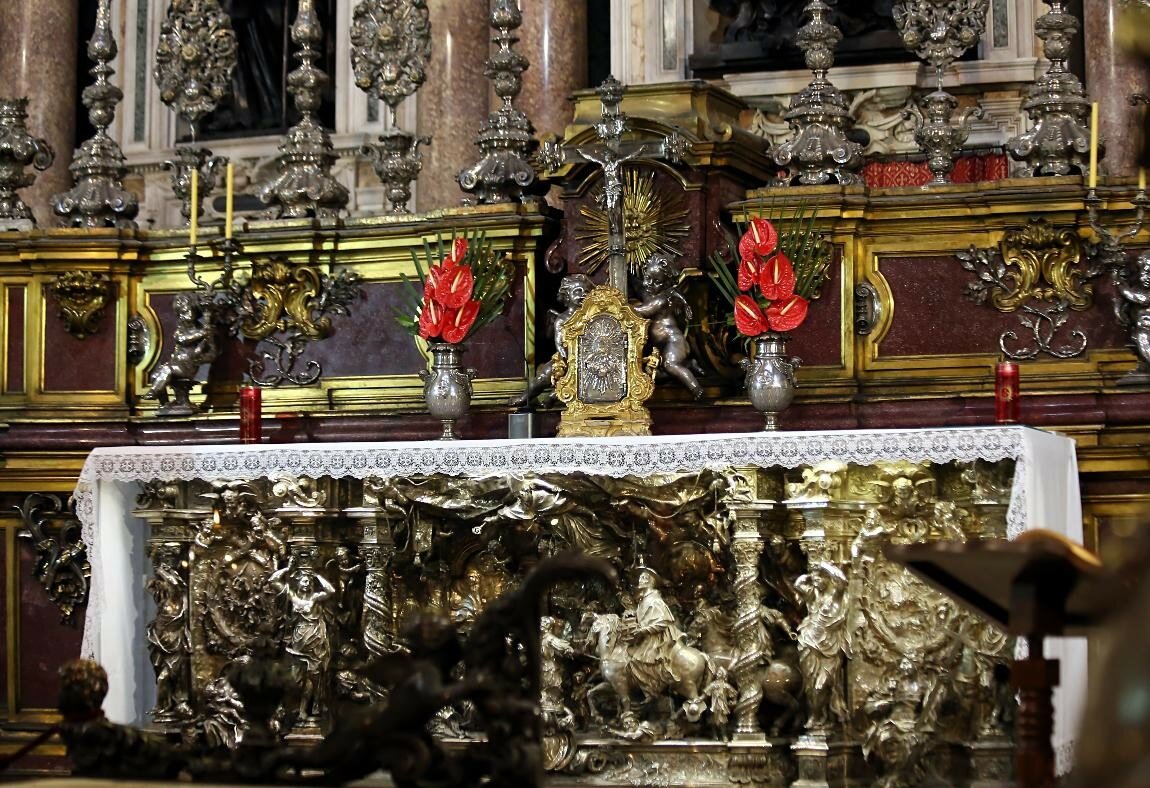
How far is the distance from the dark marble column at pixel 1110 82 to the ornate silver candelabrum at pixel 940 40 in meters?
1.66

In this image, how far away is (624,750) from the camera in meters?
7.28

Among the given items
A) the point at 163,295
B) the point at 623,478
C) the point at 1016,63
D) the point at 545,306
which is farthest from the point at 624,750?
the point at 1016,63

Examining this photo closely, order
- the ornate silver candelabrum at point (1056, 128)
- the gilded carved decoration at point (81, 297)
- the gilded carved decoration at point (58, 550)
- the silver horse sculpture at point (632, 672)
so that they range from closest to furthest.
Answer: the silver horse sculpture at point (632, 672) → the ornate silver candelabrum at point (1056, 128) → the gilded carved decoration at point (58, 550) → the gilded carved decoration at point (81, 297)

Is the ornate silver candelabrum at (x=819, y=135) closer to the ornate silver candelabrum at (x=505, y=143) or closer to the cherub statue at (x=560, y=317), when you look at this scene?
the cherub statue at (x=560, y=317)

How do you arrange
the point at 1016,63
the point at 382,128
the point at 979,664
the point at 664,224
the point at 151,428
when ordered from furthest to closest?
the point at 382,128 → the point at 1016,63 → the point at 151,428 → the point at 664,224 → the point at 979,664

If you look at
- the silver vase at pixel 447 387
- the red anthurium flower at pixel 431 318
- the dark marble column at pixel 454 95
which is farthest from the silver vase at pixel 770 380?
the dark marble column at pixel 454 95

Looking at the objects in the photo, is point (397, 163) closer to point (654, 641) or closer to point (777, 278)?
point (777, 278)

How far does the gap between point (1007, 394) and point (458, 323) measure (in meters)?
2.30

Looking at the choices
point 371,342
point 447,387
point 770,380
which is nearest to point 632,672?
point 770,380

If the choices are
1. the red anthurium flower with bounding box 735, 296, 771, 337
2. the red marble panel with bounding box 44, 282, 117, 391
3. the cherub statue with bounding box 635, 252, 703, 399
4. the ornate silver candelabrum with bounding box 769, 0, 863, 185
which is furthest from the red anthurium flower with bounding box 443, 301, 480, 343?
the red marble panel with bounding box 44, 282, 117, 391

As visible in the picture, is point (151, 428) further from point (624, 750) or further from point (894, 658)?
point (894, 658)

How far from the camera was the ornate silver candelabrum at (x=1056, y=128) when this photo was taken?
8039 millimetres

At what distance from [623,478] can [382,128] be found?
601 cm

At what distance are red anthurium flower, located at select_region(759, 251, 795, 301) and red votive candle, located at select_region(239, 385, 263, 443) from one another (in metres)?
2.33
